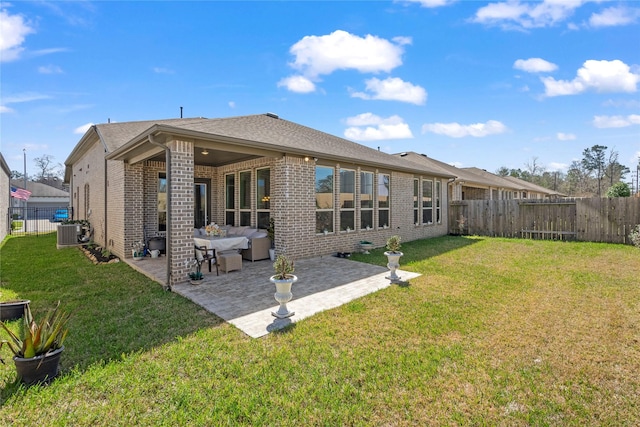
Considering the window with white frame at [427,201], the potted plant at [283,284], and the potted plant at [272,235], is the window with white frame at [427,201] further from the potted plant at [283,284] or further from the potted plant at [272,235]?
the potted plant at [283,284]

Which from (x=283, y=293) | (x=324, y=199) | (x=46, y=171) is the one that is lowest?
(x=283, y=293)

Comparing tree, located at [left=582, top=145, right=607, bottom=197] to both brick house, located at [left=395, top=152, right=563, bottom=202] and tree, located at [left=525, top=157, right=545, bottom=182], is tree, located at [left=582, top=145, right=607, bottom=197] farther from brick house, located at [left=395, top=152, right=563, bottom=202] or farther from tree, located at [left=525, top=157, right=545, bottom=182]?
brick house, located at [left=395, top=152, right=563, bottom=202]

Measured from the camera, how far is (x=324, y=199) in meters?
8.98

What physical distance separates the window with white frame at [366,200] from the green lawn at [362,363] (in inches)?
181

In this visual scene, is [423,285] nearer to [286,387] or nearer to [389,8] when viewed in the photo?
[286,387]

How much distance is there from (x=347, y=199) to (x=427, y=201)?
18.6ft

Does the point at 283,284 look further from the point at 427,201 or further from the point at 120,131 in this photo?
the point at 427,201

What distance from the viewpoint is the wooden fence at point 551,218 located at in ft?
37.0

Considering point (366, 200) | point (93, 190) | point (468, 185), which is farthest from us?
point (468, 185)

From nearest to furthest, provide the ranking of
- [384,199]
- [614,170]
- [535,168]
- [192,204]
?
[192,204]
[384,199]
[614,170]
[535,168]

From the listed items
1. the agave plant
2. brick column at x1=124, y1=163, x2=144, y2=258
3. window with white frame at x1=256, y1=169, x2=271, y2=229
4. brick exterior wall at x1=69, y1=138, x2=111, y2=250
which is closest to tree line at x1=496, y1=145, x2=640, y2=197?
window with white frame at x1=256, y1=169, x2=271, y2=229

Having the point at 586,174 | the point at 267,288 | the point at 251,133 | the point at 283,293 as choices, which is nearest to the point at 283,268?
the point at 283,293

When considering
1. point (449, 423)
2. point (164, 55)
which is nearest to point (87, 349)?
point (449, 423)

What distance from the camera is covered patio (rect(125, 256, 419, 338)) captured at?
439 centimetres
